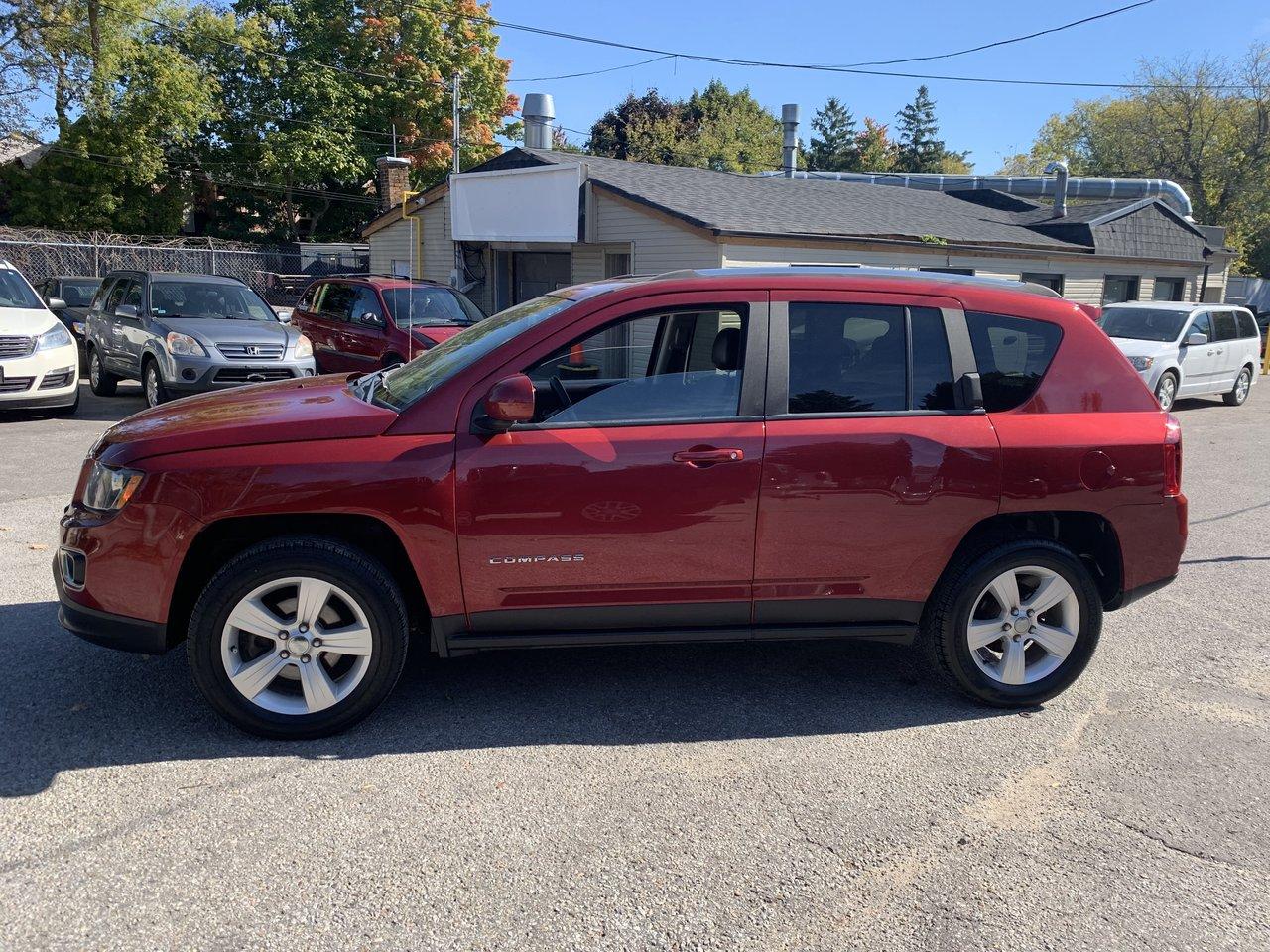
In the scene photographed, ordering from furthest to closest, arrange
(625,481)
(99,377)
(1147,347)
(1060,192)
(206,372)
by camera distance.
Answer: (1060,192)
(1147,347)
(99,377)
(206,372)
(625,481)

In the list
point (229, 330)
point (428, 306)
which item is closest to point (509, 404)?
point (229, 330)

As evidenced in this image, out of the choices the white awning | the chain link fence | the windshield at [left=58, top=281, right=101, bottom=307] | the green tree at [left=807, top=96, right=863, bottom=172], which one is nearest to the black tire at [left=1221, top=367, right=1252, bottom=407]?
the white awning

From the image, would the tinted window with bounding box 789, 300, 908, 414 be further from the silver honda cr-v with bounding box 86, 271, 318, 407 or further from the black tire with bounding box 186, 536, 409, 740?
the silver honda cr-v with bounding box 86, 271, 318, 407

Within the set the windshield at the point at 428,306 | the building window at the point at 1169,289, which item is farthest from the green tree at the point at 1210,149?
the windshield at the point at 428,306

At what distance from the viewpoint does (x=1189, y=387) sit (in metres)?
15.1

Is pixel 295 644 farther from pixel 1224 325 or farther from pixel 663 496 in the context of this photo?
pixel 1224 325

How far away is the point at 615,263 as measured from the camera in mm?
18453

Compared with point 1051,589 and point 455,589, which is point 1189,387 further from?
point 455,589

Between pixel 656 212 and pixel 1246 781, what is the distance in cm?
1397

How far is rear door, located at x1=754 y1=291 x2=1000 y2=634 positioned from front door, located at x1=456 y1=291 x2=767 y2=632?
0.41 feet

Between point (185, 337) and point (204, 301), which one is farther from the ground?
point (204, 301)

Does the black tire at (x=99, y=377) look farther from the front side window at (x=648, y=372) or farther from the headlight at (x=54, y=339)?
the front side window at (x=648, y=372)

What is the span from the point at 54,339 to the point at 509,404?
936 cm

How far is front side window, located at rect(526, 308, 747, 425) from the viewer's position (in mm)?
3936
